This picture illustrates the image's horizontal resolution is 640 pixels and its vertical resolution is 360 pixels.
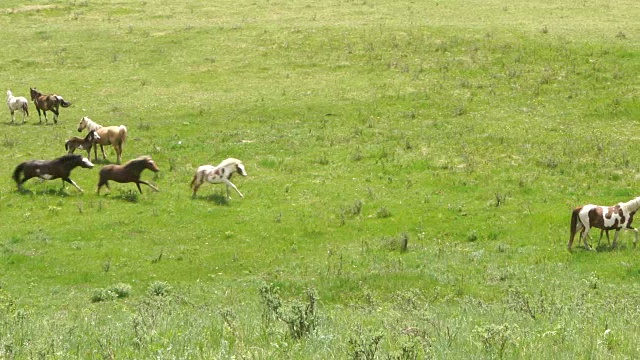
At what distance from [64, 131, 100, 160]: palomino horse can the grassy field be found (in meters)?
1.31

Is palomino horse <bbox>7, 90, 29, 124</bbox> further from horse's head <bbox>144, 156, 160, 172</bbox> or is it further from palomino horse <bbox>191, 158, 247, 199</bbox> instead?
palomino horse <bbox>191, 158, 247, 199</bbox>

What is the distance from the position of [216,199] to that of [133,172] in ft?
11.2

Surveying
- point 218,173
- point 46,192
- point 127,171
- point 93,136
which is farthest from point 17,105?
point 218,173

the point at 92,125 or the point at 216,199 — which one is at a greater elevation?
the point at 92,125

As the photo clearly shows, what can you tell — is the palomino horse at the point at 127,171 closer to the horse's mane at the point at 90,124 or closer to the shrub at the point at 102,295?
the horse's mane at the point at 90,124

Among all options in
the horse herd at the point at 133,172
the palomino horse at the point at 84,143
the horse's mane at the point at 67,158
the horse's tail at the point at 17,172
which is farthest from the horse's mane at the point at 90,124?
the horse's tail at the point at 17,172

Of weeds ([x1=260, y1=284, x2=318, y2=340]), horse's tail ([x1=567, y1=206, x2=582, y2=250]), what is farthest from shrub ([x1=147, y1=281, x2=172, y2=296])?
horse's tail ([x1=567, y1=206, x2=582, y2=250])

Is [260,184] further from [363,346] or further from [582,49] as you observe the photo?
[582,49]

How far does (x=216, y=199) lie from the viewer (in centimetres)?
2856

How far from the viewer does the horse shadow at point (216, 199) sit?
2820cm

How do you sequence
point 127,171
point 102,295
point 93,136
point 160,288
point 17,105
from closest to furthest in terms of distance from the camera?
point 102,295
point 160,288
point 127,171
point 93,136
point 17,105

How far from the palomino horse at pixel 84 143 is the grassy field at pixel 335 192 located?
4.30 ft

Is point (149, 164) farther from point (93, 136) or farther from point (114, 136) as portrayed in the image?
point (93, 136)

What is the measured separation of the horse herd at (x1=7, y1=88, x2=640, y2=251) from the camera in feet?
74.8
